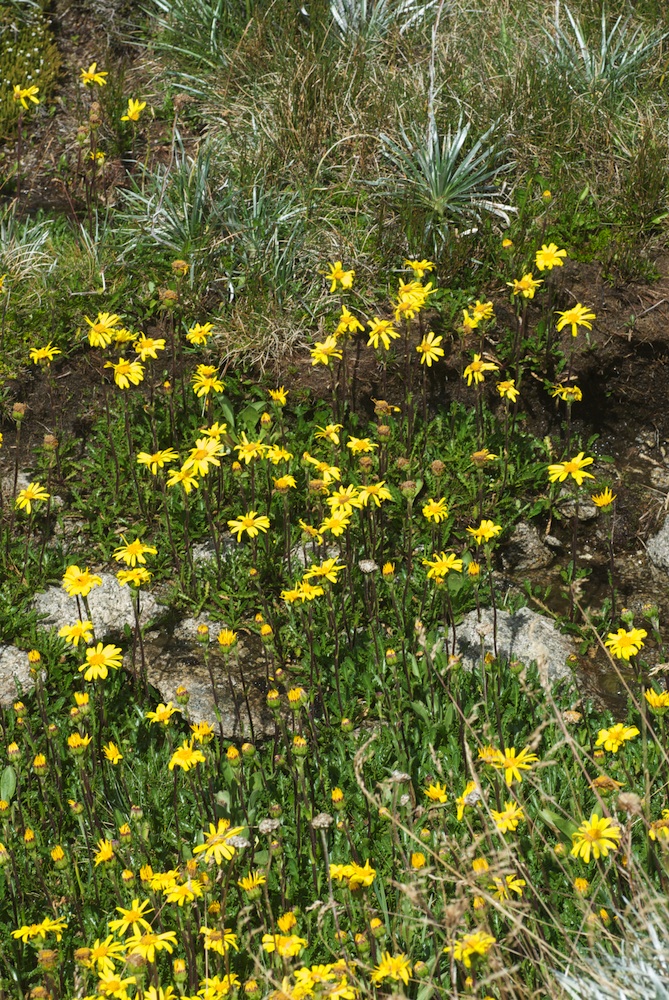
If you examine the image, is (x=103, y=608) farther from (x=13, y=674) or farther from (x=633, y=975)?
(x=633, y=975)

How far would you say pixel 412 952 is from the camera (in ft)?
10.3

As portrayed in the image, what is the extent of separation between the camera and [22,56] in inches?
283

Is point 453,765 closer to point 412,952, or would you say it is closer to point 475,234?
point 412,952

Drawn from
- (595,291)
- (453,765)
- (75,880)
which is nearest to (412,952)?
(453,765)

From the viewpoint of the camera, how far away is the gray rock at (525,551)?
4805 mm

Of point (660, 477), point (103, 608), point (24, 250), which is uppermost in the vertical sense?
point (24, 250)

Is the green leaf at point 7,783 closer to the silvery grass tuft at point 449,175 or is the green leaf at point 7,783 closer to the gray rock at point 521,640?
the gray rock at point 521,640

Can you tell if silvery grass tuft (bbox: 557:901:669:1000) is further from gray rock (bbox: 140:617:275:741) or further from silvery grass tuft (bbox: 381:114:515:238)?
silvery grass tuft (bbox: 381:114:515:238)

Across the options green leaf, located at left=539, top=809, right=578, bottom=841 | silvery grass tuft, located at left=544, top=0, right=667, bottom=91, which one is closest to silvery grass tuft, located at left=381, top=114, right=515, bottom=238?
silvery grass tuft, located at left=544, top=0, right=667, bottom=91

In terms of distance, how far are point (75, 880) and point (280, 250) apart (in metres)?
3.45

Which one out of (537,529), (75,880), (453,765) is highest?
(537,529)

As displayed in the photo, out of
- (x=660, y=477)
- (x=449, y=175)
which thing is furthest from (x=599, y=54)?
(x=660, y=477)

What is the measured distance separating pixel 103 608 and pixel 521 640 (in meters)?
1.79

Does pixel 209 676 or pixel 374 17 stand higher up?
pixel 374 17
